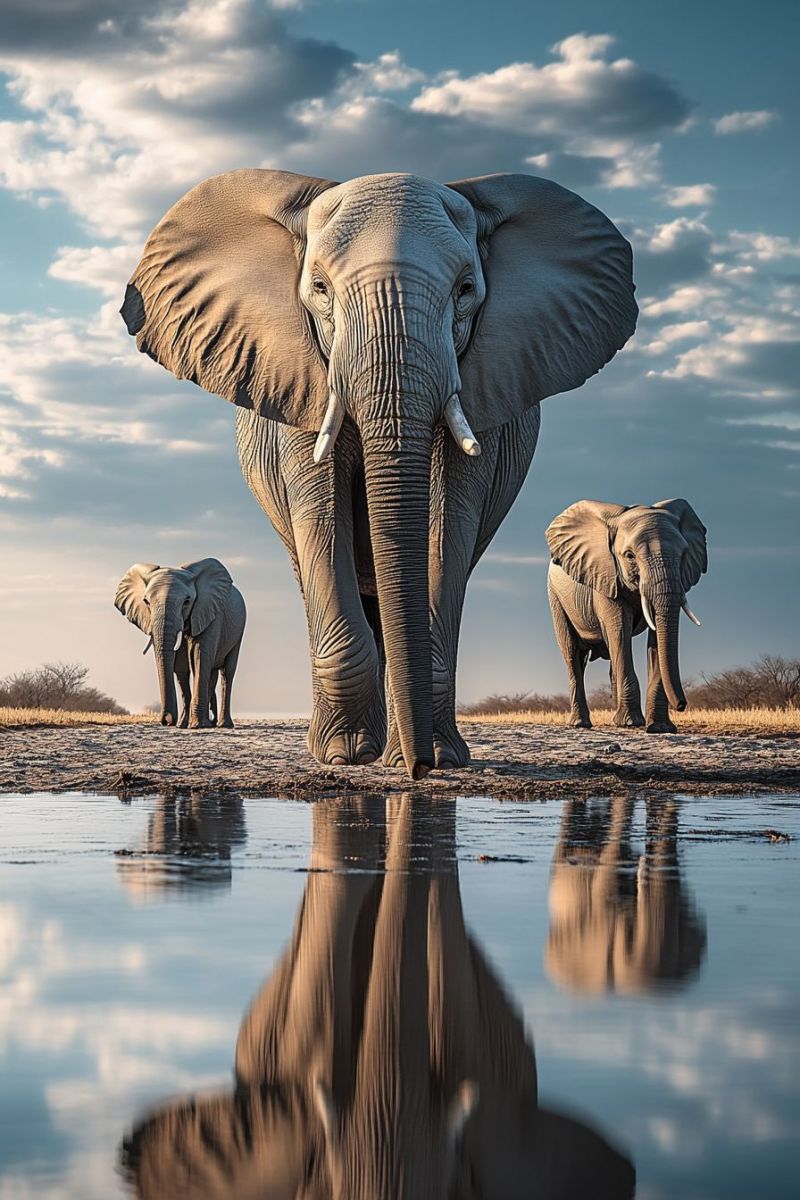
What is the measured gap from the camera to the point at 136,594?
28062 mm

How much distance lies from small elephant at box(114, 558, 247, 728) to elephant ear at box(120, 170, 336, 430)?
14.5m

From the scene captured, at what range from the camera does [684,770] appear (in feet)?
35.9

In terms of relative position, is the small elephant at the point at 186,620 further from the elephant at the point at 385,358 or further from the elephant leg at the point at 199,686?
the elephant at the point at 385,358

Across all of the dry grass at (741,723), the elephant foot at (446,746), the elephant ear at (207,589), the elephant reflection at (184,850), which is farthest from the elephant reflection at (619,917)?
the elephant ear at (207,589)

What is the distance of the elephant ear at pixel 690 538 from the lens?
21656mm

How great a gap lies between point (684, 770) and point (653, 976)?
26.0 ft

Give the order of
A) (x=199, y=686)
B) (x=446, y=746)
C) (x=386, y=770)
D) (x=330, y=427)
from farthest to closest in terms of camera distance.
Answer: (x=199, y=686) < (x=446, y=746) < (x=386, y=770) < (x=330, y=427)

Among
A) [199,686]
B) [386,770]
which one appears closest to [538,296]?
[386,770]

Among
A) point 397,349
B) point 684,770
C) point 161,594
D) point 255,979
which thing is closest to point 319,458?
point 397,349

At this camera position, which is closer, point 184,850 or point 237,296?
point 184,850

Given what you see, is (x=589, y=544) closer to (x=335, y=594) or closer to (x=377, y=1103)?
(x=335, y=594)

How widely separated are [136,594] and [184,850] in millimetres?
22899

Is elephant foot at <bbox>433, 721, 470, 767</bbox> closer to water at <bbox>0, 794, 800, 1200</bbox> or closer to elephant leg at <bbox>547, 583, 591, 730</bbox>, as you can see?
water at <bbox>0, 794, 800, 1200</bbox>

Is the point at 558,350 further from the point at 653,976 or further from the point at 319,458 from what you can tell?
the point at 653,976
